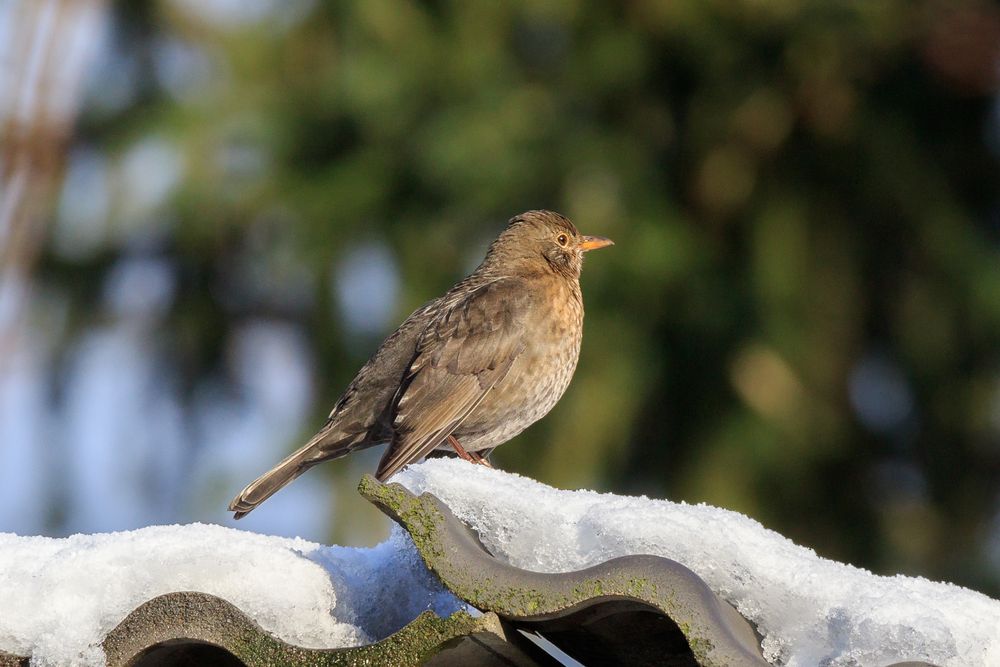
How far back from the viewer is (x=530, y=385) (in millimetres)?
4785

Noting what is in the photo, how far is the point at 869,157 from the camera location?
30.0 feet

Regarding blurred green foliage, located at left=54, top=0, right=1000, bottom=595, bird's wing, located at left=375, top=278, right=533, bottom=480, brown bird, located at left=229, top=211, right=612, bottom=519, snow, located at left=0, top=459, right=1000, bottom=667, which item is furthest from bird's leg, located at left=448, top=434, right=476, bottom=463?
blurred green foliage, located at left=54, top=0, right=1000, bottom=595

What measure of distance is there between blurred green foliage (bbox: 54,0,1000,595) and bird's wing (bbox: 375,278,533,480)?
357 cm

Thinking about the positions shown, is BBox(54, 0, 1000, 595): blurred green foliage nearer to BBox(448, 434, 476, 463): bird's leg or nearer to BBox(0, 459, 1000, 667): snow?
BBox(448, 434, 476, 463): bird's leg

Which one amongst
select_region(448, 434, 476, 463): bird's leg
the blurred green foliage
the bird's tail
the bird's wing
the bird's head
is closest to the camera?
the bird's tail

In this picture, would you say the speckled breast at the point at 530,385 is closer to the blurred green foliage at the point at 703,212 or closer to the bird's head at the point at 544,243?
the bird's head at the point at 544,243

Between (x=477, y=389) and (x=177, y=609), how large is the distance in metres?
2.49

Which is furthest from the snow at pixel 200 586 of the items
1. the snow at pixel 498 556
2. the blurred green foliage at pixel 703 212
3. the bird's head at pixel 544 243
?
the blurred green foliage at pixel 703 212

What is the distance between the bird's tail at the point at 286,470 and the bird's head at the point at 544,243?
98 cm

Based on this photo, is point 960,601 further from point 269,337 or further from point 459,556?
point 269,337

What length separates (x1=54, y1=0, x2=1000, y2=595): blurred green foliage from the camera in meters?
8.62

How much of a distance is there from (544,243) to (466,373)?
87 centimetres

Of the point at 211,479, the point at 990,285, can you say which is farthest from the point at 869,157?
the point at 211,479

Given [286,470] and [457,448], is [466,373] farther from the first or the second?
[286,470]
